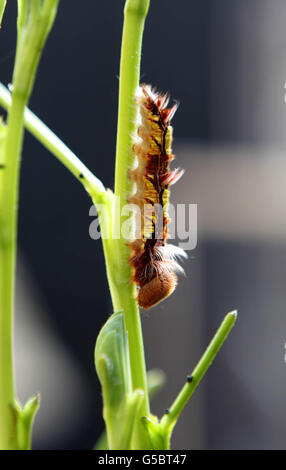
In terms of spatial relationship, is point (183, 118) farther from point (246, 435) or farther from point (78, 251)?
point (246, 435)

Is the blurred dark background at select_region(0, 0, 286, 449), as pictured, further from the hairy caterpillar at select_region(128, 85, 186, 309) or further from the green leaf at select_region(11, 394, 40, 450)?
the green leaf at select_region(11, 394, 40, 450)

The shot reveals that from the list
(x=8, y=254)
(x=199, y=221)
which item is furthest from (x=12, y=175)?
(x=199, y=221)

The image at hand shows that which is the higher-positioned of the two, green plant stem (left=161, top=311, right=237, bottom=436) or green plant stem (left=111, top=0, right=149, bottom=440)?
green plant stem (left=111, top=0, right=149, bottom=440)

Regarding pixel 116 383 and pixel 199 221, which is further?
pixel 199 221

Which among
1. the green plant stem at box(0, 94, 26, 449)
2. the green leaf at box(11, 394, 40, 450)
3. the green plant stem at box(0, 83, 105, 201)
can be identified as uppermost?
the green plant stem at box(0, 83, 105, 201)

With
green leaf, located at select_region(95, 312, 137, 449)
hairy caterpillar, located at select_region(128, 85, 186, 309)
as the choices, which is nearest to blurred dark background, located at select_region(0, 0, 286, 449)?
hairy caterpillar, located at select_region(128, 85, 186, 309)

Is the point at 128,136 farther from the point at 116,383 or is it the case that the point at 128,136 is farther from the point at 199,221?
the point at 199,221

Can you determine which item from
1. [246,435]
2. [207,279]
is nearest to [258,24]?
[207,279]
